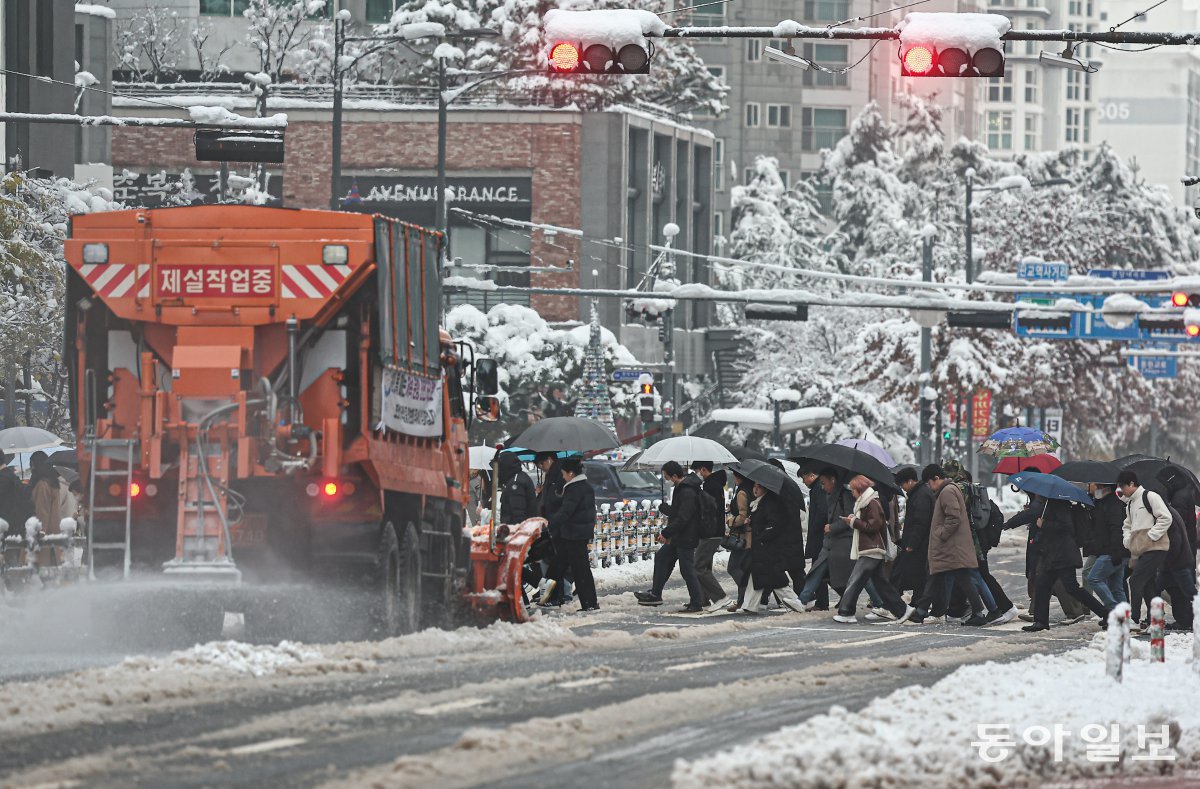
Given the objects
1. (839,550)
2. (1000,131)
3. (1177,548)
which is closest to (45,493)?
(839,550)

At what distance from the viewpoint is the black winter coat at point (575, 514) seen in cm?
2325

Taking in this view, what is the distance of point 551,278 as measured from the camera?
6662 cm

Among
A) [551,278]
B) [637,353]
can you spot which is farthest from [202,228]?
[637,353]

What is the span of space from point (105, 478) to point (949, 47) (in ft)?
23.8

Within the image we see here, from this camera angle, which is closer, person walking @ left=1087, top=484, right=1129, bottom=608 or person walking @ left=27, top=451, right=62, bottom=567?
person walking @ left=1087, top=484, right=1129, bottom=608

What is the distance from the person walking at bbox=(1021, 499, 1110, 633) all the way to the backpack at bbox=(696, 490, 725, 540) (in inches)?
132

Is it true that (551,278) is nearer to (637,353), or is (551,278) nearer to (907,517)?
(637,353)

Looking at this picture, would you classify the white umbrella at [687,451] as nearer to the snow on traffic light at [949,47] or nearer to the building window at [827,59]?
the snow on traffic light at [949,47]

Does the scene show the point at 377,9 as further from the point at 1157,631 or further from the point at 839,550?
the point at 1157,631

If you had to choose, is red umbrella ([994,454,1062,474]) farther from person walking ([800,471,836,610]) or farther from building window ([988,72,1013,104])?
building window ([988,72,1013,104])

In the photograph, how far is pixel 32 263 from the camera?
33.3 meters

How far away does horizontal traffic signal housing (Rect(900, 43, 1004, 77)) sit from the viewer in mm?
17938

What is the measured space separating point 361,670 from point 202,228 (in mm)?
4082

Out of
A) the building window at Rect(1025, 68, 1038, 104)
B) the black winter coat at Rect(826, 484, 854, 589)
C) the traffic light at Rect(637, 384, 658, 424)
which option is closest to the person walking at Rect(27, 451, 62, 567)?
the black winter coat at Rect(826, 484, 854, 589)
